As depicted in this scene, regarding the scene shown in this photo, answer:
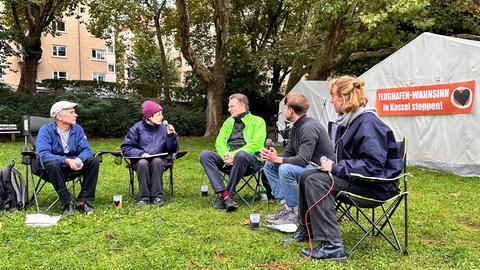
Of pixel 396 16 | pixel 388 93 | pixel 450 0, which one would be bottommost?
pixel 388 93

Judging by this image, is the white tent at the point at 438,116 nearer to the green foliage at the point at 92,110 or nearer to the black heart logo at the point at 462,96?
the black heart logo at the point at 462,96

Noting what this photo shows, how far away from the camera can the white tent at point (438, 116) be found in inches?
263

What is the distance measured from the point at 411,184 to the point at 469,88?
1926 millimetres

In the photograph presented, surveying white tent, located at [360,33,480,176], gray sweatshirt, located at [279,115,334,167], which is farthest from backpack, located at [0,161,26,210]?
white tent, located at [360,33,480,176]

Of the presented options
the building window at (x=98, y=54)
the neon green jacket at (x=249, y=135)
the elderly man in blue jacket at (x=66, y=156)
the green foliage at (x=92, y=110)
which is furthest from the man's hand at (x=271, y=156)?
the building window at (x=98, y=54)

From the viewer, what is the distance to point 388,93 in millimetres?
8172

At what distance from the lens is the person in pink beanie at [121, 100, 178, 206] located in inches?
178

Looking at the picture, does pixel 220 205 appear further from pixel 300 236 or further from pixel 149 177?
pixel 300 236

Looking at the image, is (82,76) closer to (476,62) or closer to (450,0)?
(450,0)

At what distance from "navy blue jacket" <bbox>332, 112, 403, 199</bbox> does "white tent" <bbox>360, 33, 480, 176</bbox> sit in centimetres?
441

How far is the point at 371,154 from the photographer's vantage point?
2.80m

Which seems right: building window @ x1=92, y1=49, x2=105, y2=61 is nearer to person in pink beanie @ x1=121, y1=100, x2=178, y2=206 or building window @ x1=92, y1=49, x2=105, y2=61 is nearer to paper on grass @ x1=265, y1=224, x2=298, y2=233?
person in pink beanie @ x1=121, y1=100, x2=178, y2=206

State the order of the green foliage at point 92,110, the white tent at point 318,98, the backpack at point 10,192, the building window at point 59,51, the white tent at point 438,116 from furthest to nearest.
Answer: the building window at point 59,51 < the green foliage at point 92,110 < the white tent at point 318,98 < the white tent at point 438,116 < the backpack at point 10,192

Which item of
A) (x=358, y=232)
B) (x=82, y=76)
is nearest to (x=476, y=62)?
(x=358, y=232)
